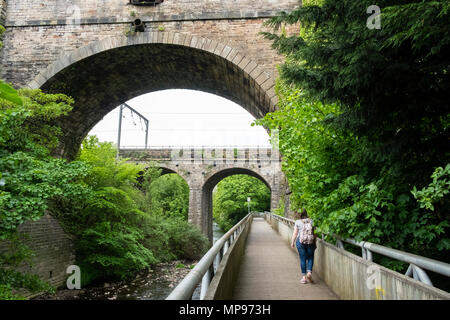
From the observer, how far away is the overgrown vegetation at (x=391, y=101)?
2896 mm

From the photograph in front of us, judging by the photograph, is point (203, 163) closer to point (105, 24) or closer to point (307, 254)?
point (105, 24)

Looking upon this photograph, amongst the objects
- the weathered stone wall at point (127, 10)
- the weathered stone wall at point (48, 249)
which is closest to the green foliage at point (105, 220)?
the weathered stone wall at point (48, 249)

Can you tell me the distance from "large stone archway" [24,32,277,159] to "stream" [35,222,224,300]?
5056 millimetres

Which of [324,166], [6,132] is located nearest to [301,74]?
[324,166]

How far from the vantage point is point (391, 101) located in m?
3.39

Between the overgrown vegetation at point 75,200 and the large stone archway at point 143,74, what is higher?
the large stone archway at point 143,74

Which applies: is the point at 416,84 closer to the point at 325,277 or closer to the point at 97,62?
the point at 325,277

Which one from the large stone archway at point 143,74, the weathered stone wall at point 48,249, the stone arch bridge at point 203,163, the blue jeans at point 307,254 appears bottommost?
the weathered stone wall at point 48,249

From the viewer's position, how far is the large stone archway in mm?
10039

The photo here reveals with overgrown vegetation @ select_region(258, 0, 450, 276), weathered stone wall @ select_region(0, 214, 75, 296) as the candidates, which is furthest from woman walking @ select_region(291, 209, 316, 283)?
weathered stone wall @ select_region(0, 214, 75, 296)

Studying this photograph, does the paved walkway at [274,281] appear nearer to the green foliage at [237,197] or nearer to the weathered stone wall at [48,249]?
the weathered stone wall at [48,249]

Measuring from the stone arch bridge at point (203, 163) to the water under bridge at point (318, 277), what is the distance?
17752mm

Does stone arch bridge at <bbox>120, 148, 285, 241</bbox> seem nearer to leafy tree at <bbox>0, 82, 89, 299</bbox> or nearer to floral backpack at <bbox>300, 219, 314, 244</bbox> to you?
leafy tree at <bbox>0, 82, 89, 299</bbox>

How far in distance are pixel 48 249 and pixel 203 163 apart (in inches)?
617
